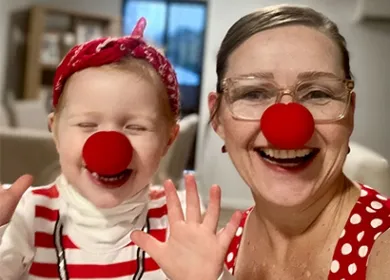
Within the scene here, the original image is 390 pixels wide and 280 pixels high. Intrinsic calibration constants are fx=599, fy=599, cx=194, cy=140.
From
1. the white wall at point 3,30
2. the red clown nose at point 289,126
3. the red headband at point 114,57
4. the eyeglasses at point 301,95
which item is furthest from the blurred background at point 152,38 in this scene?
the red clown nose at point 289,126

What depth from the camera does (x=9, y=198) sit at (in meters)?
0.86

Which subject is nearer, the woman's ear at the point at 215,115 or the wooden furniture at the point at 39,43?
the woman's ear at the point at 215,115

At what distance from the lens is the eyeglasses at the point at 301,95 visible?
2.96 ft

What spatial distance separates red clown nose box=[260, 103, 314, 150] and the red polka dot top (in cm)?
18

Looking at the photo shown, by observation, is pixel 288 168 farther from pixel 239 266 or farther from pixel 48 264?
pixel 48 264

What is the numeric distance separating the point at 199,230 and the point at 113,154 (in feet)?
0.56

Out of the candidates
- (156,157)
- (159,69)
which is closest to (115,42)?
(159,69)

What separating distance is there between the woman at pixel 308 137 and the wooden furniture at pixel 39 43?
387cm

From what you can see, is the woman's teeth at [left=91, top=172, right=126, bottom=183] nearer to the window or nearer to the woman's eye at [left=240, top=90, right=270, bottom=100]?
the woman's eye at [left=240, top=90, right=270, bottom=100]

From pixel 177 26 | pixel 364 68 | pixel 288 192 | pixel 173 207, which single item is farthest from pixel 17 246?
pixel 177 26

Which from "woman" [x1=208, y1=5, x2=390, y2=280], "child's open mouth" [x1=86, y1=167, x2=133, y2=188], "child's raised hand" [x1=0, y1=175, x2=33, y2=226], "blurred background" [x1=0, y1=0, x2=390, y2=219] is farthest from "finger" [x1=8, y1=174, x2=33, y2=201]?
"blurred background" [x1=0, y1=0, x2=390, y2=219]

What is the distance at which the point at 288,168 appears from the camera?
0.90 metres

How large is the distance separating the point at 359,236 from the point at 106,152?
40 cm

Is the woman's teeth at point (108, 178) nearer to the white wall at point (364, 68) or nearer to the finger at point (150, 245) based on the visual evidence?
the finger at point (150, 245)
